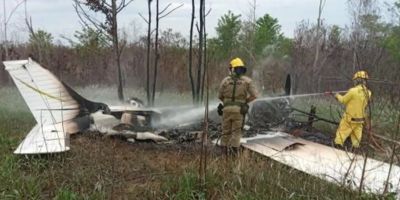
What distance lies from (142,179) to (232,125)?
2.46 m

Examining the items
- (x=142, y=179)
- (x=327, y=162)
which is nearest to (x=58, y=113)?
(x=142, y=179)

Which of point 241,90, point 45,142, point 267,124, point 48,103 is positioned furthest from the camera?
point 267,124

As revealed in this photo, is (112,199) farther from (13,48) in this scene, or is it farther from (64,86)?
(13,48)

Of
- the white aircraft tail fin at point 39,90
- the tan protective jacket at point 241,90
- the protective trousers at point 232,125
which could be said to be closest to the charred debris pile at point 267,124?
the protective trousers at point 232,125

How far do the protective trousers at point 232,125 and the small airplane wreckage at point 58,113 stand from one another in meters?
1.44

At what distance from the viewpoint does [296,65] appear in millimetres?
19062

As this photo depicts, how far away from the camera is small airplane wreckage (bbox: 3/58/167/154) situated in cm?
795

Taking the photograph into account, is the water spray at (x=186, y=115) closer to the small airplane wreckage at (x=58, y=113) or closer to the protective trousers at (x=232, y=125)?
the small airplane wreckage at (x=58, y=113)

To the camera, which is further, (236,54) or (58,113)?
(236,54)

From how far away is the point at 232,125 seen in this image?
8492 mm

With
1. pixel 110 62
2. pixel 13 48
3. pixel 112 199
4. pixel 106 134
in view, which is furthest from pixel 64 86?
pixel 13 48

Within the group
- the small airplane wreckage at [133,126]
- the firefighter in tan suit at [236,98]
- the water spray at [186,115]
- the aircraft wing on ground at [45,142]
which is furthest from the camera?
the water spray at [186,115]

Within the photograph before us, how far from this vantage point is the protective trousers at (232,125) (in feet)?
27.2

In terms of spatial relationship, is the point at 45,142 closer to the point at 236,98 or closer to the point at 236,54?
the point at 236,98
